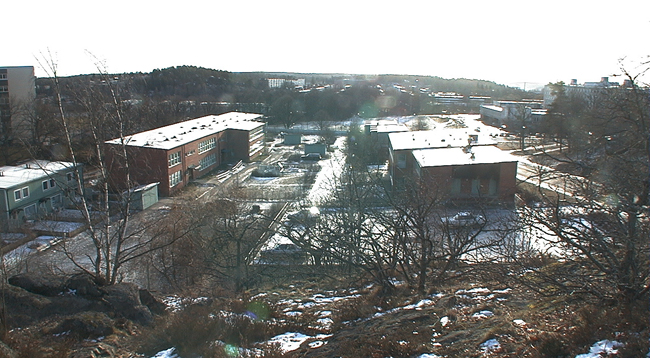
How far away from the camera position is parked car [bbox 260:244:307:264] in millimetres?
9477

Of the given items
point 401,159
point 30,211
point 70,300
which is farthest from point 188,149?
point 70,300

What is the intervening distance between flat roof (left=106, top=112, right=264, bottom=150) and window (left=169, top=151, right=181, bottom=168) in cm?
35

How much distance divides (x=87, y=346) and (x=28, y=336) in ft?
1.81

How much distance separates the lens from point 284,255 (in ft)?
31.9

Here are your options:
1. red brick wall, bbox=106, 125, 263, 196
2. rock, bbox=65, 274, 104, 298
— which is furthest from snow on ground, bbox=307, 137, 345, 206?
rock, bbox=65, 274, 104, 298

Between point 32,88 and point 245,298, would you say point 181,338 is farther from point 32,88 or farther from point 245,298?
point 32,88

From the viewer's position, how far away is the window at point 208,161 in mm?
21172

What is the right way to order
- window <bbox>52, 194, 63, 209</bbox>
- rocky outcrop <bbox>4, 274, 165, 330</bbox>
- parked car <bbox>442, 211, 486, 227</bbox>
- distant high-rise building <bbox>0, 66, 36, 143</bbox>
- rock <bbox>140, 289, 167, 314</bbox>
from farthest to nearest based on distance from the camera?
1. distant high-rise building <bbox>0, 66, 36, 143</bbox>
2. window <bbox>52, 194, 63, 209</bbox>
3. parked car <bbox>442, 211, 486, 227</bbox>
4. rock <bbox>140, 289, 167, 314</bbox>
5. rocky outcrop <bbox>4, 274, 165, 330</bbox>

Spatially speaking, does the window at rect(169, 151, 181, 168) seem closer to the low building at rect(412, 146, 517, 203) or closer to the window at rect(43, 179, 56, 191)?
the window at rect(43, 179, 56, 191)

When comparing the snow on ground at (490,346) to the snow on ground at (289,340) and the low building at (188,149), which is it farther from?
the low building at (188,149)

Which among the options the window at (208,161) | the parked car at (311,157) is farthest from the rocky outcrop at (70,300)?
the parked car at (311,157)

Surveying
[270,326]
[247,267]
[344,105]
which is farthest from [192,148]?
[344,105]

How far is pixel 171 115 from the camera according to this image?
31.8 meters

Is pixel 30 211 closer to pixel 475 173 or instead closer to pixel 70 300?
pixel 70 300
